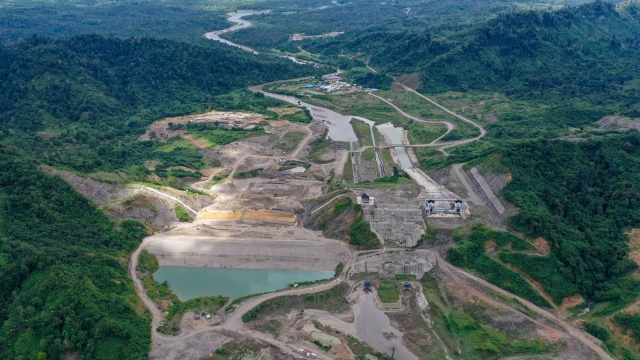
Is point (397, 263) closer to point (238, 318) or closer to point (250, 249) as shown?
point (250, 249)

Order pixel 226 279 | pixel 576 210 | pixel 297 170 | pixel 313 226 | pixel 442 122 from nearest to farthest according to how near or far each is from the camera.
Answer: pixel 226 279 → pixel 576 210 → pixel 313 226 → pixel 297 170 → pixel 442 122

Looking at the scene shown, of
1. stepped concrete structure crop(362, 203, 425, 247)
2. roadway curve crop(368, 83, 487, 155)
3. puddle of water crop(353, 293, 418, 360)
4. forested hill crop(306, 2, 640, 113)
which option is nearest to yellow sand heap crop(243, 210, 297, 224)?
stepped concrete structure crop(362, 203, 425, 247)

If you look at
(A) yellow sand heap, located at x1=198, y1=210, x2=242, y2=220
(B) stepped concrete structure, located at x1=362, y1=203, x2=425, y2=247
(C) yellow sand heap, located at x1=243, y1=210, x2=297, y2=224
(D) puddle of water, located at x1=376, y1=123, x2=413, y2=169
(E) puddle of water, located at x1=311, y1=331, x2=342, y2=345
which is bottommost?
(A) yellow sand heap, located at x1=198, y1=210, x2=242, y2=220

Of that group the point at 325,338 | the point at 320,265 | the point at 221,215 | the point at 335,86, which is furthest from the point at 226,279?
the point at 335,86

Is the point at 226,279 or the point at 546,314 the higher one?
the point at 546,314

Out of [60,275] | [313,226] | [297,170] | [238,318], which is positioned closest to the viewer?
[60,275]

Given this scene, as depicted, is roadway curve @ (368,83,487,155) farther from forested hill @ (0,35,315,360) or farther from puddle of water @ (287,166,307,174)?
forested hill @ (0,35,315,360)

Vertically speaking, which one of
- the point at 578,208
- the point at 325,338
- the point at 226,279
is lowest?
the point at 226,279
